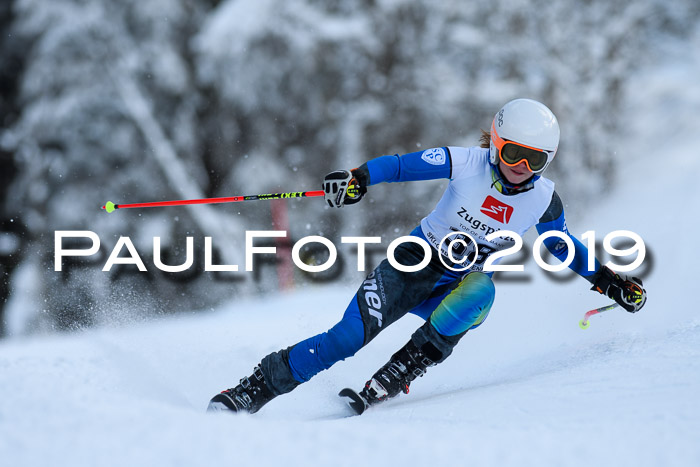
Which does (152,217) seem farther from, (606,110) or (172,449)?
(172,449)

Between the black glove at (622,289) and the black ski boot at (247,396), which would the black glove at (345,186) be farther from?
the black glove at (622,289)

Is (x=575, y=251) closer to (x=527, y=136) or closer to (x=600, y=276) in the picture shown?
(x=600, y=276)

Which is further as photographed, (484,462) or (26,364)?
(26,364)

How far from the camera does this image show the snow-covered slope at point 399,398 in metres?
1.72

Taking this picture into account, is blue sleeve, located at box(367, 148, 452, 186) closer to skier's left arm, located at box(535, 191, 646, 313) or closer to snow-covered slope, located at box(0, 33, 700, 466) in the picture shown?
skier's left arm, located at box(535, 191, 646, 313)

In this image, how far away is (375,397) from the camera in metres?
2.89

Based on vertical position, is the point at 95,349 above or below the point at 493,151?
below

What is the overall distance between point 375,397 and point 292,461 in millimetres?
1250

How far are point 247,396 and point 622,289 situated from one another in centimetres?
179

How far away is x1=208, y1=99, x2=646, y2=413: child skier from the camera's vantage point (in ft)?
8.96

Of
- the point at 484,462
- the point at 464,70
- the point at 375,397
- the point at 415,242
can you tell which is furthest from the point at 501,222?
the point at 464,70

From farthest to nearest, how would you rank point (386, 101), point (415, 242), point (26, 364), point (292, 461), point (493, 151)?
point (386, 101) < point (415, 242) < point (493, 151) < point (26, 364) < point (292, 461)

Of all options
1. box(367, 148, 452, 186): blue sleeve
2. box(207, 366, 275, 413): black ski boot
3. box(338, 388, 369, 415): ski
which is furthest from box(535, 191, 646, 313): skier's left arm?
box(207, 366, 275, 413): black ski boot

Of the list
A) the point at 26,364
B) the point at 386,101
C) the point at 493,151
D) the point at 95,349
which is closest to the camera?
the point at 26,364
